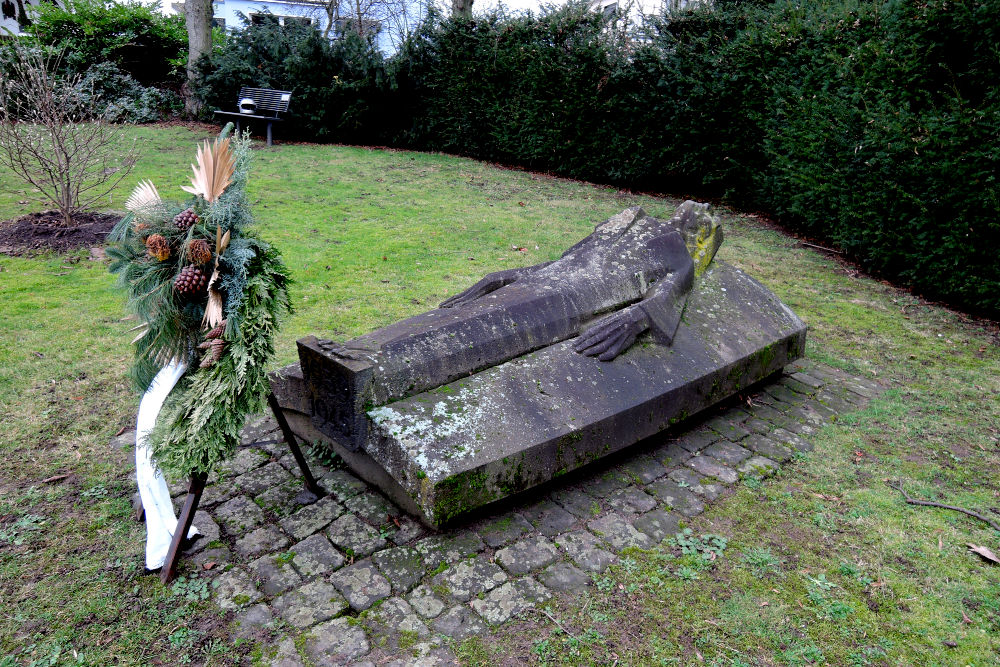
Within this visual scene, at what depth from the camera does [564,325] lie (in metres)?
4.54

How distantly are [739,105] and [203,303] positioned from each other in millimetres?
10767

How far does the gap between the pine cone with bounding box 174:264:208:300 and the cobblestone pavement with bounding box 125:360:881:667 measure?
1346 millimetres

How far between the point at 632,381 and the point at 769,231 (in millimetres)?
8411

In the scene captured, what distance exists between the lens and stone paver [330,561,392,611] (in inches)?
124

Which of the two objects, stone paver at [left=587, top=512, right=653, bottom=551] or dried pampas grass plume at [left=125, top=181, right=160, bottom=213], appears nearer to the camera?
dried pampas grass plume at [left=125, top=181, right=160, bottom=213]

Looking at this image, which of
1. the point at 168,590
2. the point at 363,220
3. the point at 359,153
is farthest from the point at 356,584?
the point at 359,153

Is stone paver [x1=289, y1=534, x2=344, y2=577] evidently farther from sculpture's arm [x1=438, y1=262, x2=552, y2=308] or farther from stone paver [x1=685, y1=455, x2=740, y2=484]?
stone paver [x1=685, y1=455, x2=740, y2=484]

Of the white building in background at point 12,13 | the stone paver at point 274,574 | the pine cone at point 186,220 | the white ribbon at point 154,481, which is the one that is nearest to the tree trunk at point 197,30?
the white building in background at point 12,13

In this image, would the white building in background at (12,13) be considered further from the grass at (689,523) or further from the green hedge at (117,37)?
the grass at (689,523)

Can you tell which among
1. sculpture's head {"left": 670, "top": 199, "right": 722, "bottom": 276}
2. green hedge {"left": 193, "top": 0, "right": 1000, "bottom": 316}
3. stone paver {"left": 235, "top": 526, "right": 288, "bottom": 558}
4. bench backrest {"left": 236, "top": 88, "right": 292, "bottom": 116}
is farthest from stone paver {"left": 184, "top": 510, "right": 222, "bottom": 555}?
bench backrest {"left": 236, "top": 88, "right": 292, "bottom": 116}

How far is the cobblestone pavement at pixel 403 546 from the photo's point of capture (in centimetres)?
299

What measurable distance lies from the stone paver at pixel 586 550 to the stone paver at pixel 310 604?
1.22 metres

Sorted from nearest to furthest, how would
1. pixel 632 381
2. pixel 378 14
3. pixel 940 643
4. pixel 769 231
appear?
pixel 940 643 → pixel 632 381 → pixel 769 231 → pixel 378 14

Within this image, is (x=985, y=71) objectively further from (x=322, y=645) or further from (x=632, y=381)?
(x=322, y=645)
